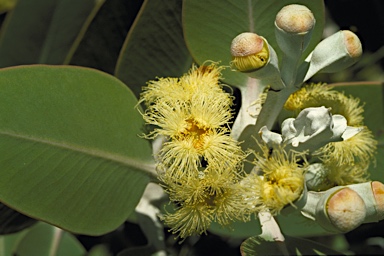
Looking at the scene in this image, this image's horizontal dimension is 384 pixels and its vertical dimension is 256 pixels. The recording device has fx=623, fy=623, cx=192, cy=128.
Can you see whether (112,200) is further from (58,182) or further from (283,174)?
Result: (283,174)

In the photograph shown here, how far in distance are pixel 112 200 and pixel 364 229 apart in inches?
39.1

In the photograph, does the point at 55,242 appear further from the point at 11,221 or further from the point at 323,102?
the point at 323,102

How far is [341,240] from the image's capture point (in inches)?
97.3

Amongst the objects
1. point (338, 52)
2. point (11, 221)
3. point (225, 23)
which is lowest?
point (11, 221)

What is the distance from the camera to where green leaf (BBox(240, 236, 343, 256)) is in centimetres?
136

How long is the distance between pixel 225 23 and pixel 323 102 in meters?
0.31

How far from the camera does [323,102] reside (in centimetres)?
149

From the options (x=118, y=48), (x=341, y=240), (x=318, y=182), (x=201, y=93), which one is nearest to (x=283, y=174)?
(x=318, y=182)

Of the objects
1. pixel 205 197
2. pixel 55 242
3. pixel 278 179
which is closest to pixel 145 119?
pixel 205 197

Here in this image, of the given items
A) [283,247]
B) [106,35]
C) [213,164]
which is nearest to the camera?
[213,164]

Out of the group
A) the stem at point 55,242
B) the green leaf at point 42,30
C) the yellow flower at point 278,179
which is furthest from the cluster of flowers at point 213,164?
the stem at point 55,242

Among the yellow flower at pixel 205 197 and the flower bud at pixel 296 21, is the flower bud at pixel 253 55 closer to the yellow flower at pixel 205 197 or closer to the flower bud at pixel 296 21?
the flower bud at pixel 296 21

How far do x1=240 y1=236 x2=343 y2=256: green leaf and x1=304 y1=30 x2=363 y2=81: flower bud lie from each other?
41 centimetres

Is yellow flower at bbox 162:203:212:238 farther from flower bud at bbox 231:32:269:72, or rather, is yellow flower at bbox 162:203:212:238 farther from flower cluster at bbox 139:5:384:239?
flower bud at bbox 231:32:269:72
